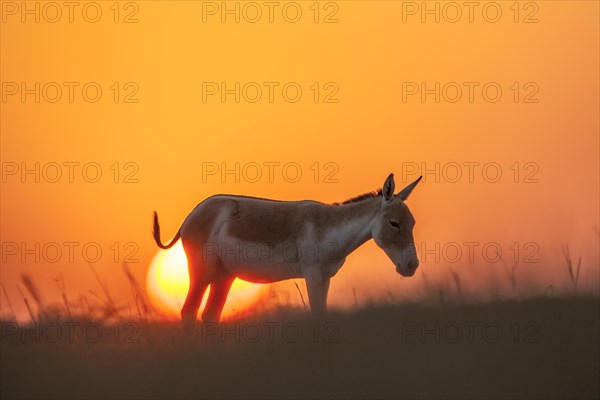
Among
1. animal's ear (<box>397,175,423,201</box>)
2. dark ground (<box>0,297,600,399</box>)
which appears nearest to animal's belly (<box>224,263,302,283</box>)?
dark ground (<box>0,297,600,399</box>)

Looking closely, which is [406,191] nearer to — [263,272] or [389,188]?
[389,188]

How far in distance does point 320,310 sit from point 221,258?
189cm

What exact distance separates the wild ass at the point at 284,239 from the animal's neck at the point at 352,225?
1 cm

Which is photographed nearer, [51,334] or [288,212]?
[51,334]

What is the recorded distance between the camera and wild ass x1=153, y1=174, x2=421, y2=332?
17531 mm

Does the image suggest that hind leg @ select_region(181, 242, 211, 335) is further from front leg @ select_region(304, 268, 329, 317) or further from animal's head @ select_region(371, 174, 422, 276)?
animal's head @ select_region(371, 174, 422, 276)

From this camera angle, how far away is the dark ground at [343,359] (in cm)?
1363

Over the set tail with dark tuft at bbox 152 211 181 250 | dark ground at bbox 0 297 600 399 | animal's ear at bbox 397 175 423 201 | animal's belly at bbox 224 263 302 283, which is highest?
animal's ear at bbox 397 175 423 201

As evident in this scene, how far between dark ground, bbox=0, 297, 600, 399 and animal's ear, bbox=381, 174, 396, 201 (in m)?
1.82

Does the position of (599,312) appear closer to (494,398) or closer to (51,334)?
(494,398)

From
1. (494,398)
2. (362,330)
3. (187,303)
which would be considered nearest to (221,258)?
(187,303)

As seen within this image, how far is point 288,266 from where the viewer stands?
17812 mm

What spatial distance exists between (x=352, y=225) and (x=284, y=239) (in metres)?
0.93

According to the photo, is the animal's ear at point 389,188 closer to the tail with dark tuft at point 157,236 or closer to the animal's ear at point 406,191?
the animal's ear at point 406,191
